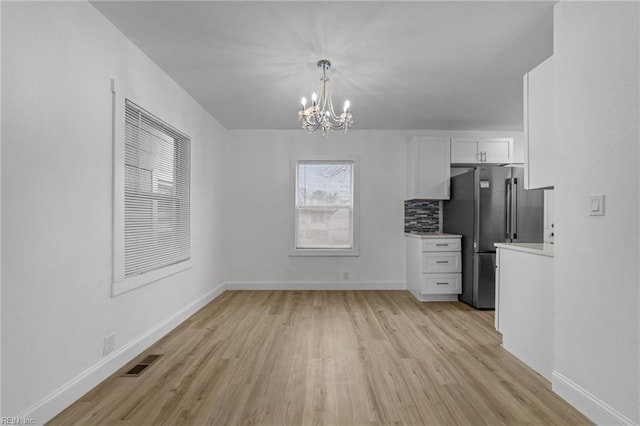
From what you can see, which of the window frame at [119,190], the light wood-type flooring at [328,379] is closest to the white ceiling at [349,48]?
the window frame at [119,190]

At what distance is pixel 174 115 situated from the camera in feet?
11.2

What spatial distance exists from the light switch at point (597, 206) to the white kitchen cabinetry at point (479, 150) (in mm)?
3243

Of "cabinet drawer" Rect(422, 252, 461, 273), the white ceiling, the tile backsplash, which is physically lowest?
"cabinet drawer" Rect(422, 252, 461, 273)

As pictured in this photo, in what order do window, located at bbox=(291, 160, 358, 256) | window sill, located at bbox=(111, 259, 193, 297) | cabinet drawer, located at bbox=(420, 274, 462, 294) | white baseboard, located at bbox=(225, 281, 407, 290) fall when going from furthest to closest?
1. window, located at bbox=(291, 160, 358, 256)
2. white baseboard, located at bbox=(225, 281, 407, 290)
3. cabinet drawer, located at bbox=(420, 274, 462, 294)
4. window sill, located at bbox=(111, 259, 193, 297)

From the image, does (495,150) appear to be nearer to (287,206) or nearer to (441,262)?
(441,262)

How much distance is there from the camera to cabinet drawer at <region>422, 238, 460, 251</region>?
4582mm

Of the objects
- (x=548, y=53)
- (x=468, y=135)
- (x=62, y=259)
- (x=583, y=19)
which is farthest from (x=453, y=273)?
(x=62, y=259)

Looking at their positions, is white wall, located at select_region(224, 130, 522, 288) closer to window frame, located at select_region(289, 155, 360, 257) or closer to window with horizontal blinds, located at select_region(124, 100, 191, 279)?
window frame, located at select_region(289, 155, 360, 257)

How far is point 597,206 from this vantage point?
1.80 metres

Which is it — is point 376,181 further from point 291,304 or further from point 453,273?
point 291,304

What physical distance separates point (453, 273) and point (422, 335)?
1663 millimetres

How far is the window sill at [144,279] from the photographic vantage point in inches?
95.8

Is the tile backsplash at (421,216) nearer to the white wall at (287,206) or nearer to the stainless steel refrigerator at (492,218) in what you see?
the white wall at (287,206)

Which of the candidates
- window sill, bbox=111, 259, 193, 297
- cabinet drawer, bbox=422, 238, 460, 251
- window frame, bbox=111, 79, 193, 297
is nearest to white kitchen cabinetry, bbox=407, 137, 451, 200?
cabinet drawer, bbox=422, 238, 460, 251
